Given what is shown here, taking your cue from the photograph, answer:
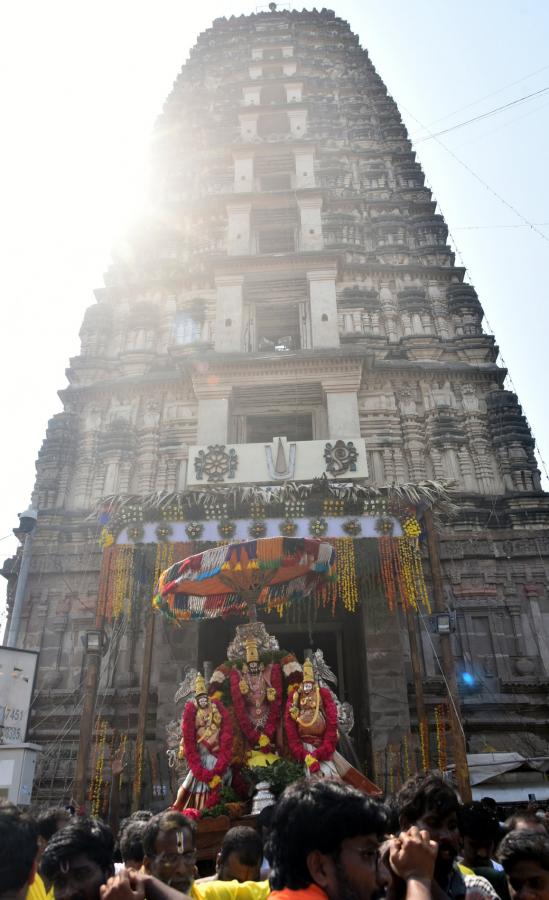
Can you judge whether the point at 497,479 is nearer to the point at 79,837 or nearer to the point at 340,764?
the point at 340,764

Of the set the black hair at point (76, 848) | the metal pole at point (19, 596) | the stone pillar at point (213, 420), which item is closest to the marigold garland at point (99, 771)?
the metal pole at point (19, 596)

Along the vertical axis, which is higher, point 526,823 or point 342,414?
point 342,414

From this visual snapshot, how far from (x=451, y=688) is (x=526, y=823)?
5.94m

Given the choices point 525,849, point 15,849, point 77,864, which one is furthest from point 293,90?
point 15,849

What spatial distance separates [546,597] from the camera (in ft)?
41.5

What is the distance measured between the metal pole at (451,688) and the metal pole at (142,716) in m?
4.71

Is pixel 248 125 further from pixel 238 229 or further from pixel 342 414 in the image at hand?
pixel 342 414

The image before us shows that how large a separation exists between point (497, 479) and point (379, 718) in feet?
21.5

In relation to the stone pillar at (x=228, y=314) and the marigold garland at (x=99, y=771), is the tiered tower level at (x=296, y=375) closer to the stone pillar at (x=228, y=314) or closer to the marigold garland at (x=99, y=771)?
the stone pillar at (x=228, y=314)

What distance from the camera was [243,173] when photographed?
834 inches

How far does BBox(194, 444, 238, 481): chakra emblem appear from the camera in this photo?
45.7 feet

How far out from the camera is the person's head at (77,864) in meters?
2.89

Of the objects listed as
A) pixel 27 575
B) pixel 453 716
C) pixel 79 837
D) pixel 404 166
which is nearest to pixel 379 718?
pixel 453 716

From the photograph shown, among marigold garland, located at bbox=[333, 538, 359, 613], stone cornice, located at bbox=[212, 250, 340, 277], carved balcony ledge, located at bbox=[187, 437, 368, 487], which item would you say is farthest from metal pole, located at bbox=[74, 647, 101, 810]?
stone cornice, located at bbox=[212, 250, 340, 277]
